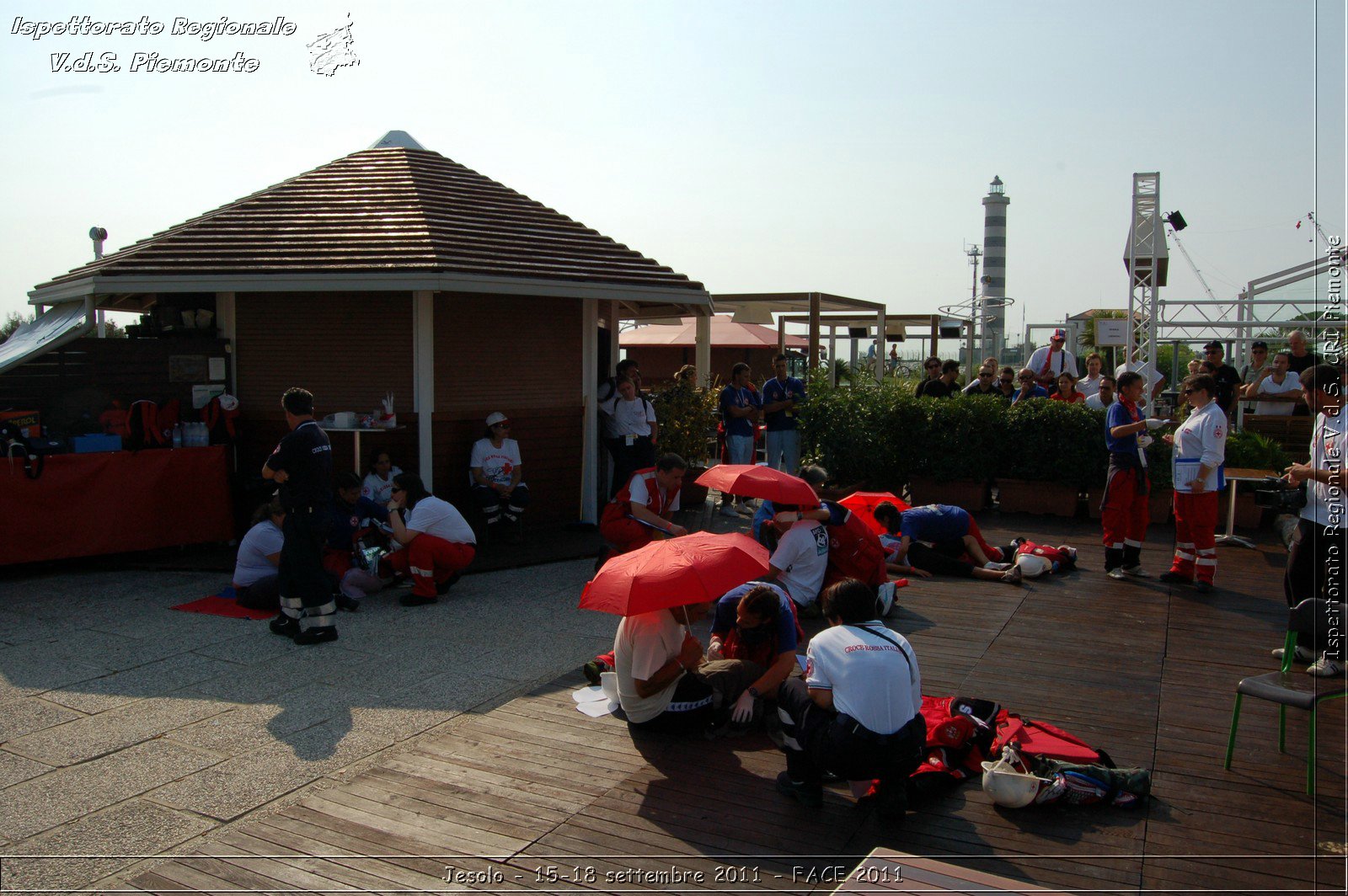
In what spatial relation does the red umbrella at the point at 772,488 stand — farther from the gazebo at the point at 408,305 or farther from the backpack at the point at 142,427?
the backpack at the point at 142,427

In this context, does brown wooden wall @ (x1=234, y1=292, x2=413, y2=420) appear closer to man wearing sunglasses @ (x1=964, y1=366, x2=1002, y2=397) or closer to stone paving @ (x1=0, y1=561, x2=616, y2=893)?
stone paving @ (x1=0, y1=561, x2=616, y2=893)

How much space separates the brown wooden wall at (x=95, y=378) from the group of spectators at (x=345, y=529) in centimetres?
200

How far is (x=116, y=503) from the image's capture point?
9250 mm

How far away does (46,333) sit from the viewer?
9.79m

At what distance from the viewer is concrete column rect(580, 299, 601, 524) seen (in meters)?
11.4

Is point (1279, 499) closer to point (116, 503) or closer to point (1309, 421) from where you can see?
point (1309, 421)

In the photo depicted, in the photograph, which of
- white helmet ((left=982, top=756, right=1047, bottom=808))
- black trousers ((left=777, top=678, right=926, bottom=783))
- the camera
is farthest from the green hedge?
black trousers ((left=777, top=678, right=926, bottom=783))

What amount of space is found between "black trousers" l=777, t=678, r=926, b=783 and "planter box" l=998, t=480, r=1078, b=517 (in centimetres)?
861

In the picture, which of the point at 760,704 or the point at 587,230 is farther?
the point at 587,230

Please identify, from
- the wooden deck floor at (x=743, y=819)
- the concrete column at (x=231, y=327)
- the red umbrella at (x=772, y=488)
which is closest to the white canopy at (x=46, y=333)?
the concrete column at (x=231, y=327)

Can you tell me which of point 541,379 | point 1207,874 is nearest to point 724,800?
point 1207,874

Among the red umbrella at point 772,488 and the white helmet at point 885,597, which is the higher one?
A: the red umbrella at point 772,488

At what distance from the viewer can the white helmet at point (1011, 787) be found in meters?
4.35

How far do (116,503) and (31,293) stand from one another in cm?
410
